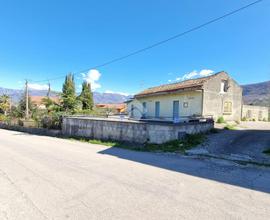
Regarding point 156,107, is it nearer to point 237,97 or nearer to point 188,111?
point 188,111

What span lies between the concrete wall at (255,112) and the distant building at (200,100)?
4515 millimetres

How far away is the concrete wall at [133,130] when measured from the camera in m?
11.4

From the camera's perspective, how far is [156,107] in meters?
22.1

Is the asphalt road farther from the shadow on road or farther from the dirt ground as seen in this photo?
the dirt ground

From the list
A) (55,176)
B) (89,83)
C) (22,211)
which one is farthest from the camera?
(89,83)

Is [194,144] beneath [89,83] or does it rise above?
beneath

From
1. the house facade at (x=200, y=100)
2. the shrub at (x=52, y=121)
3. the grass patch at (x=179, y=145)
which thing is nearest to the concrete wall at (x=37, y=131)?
the shrub at (x=52, y=121)

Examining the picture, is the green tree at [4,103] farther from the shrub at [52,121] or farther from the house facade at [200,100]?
the house facade at [200,100]

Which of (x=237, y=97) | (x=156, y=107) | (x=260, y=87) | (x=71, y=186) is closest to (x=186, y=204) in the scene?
(x=71, y=186)

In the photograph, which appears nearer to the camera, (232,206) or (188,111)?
(232,206)

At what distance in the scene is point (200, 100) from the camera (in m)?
17.2

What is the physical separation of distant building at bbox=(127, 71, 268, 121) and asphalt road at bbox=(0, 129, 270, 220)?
384 inches

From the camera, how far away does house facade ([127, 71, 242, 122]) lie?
17.4m

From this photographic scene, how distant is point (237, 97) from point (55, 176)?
20401 millimetres
